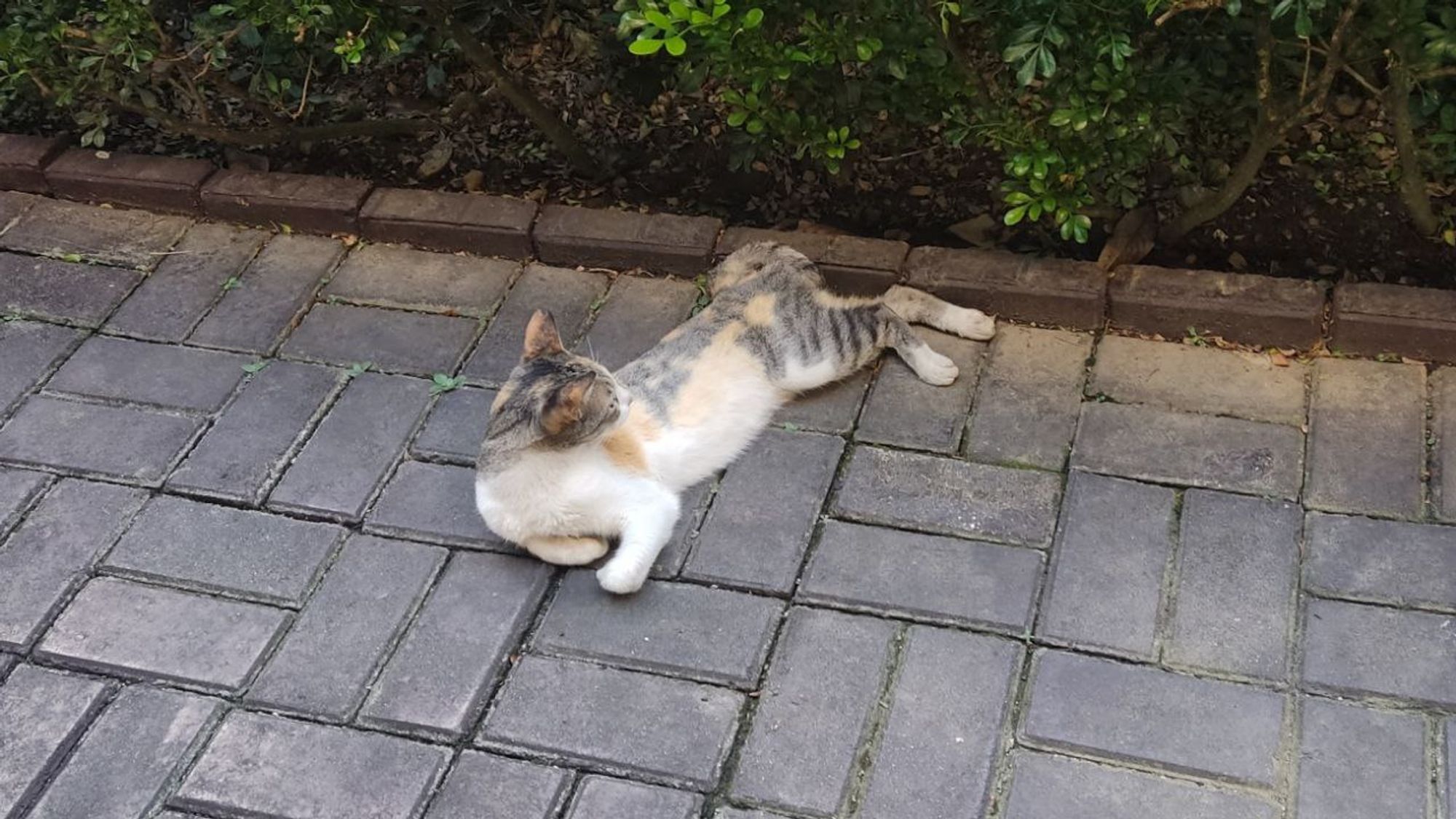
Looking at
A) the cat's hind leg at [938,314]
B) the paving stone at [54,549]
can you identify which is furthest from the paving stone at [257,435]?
the cat's hind leg at [938,314]

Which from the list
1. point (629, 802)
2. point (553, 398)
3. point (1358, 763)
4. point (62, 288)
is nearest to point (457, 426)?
point (553, 398)

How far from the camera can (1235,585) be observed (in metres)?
2.86

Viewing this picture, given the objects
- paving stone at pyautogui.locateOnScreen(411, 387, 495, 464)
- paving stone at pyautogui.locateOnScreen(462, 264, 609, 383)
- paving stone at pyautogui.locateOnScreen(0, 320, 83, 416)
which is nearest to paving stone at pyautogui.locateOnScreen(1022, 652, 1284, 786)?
paving stone at pyautogui.locateOnScreen(411, 387, 495, 464)

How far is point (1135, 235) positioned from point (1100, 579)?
3.92 ft

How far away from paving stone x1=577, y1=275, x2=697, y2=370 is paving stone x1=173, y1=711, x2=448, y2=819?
1.27 metres

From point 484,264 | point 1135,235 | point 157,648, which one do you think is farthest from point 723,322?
point 157,648

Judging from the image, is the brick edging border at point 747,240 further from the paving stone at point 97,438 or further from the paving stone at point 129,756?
the paving stone at point 129,756

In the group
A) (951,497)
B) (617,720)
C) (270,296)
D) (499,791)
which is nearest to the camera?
(499,791)

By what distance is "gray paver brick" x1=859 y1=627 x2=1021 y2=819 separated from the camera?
99.7 inches

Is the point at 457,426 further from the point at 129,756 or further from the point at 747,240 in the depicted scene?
the point at 129,756

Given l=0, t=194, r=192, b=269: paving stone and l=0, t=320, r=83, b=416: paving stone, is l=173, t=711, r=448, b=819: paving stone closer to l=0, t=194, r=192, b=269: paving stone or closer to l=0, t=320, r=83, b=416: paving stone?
l=0, t=320, r=83, b=416: paving stone

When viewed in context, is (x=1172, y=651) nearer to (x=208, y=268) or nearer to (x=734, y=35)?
(x=734, y=35)

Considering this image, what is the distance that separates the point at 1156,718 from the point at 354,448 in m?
2.05

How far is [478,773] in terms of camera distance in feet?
8.70
